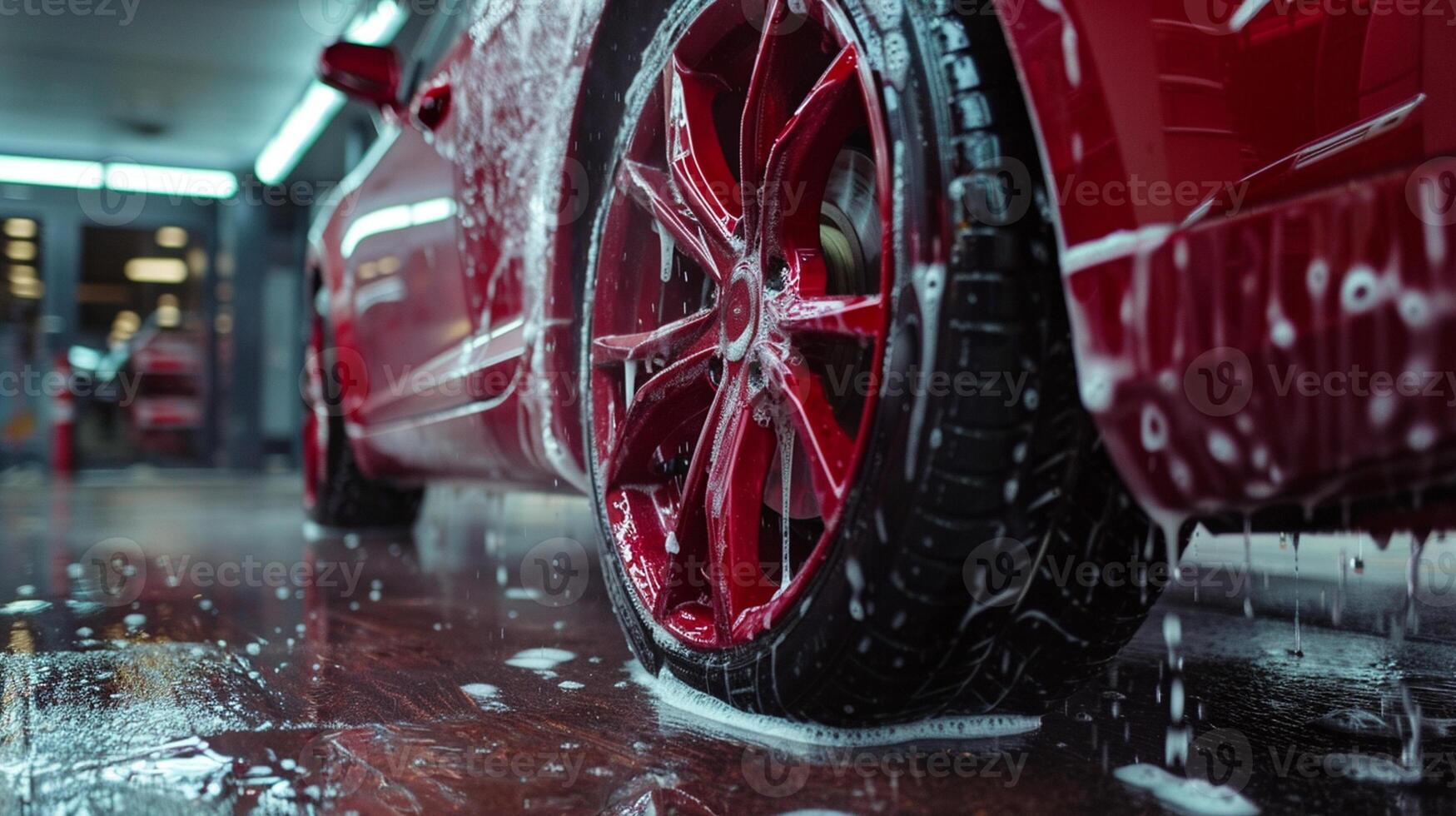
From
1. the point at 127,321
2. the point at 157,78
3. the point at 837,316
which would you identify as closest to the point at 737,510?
the point at 837,316

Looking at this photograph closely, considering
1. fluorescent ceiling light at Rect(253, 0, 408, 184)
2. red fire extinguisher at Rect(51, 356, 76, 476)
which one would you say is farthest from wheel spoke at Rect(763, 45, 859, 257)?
red fire extinguisher at Rect(51, 356, 76, 476)

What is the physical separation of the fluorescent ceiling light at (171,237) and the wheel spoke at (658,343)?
46.4 ft

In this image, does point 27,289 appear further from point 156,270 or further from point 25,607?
point 25,607

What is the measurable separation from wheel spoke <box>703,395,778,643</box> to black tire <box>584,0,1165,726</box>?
0.57ft

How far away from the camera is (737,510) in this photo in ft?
4.33

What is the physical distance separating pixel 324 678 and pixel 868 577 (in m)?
0.97

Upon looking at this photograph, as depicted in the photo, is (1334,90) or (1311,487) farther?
(1334,90)

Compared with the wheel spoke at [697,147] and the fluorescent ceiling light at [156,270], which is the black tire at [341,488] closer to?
the wheel spoke at [697,147]

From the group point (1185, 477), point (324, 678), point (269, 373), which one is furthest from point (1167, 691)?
point (269, 373)

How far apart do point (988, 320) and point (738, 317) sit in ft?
1.44

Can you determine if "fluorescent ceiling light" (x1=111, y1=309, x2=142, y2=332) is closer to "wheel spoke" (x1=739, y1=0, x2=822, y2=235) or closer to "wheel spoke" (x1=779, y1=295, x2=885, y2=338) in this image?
"wheel spoke" (x1=739, y1=0, x2=822, y2=235)

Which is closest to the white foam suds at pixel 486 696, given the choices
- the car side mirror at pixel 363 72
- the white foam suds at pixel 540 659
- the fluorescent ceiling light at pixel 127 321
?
the white foam suds at pixel 540 659

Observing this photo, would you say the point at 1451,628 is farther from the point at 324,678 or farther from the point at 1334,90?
the point at 324,678

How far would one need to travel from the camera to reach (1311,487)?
0.80 metres
